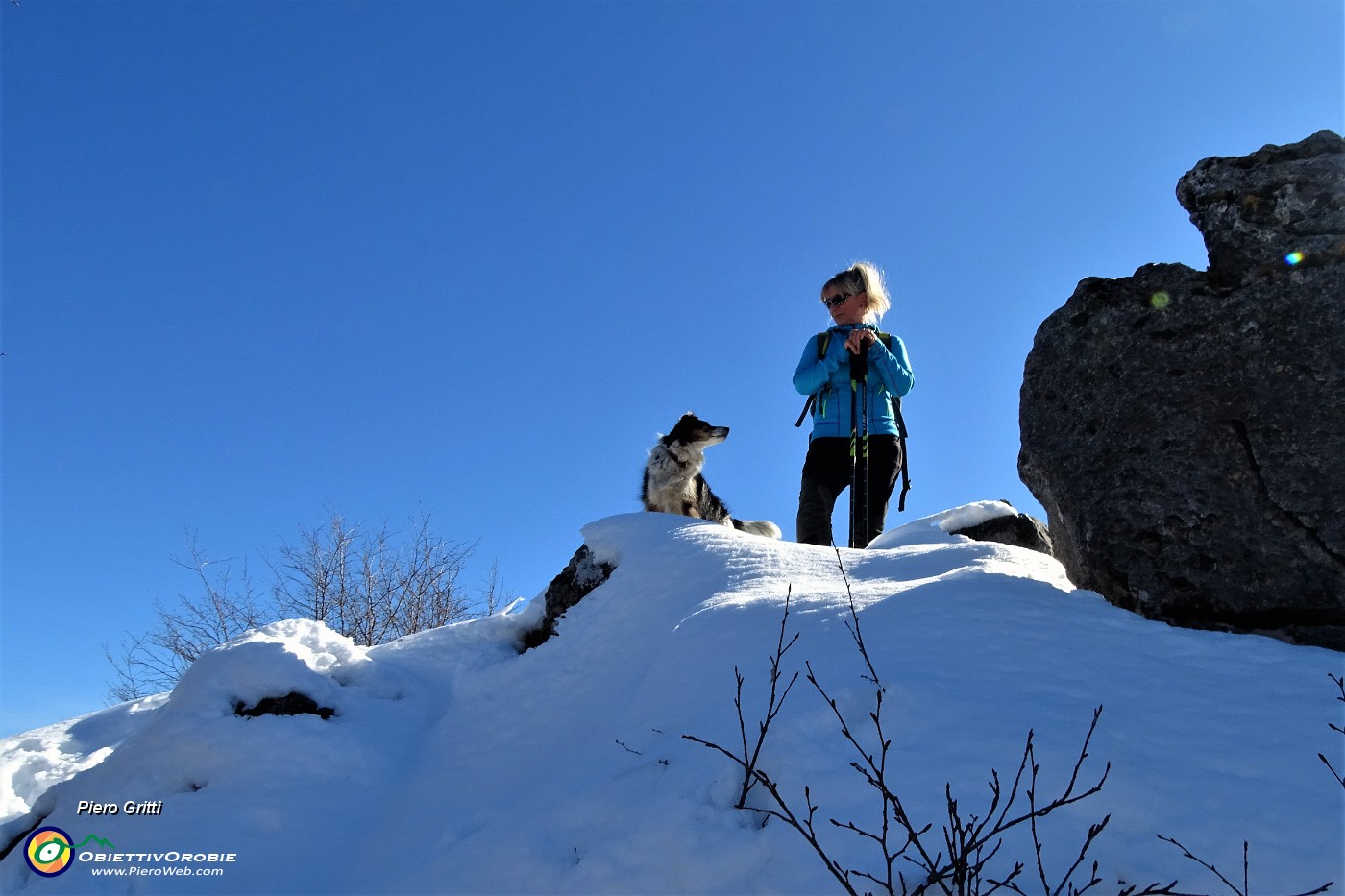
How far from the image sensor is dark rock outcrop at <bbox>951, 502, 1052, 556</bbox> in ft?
21.7

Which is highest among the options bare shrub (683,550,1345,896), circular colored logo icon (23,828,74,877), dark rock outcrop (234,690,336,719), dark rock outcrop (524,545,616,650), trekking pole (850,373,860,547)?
trekking pole (850,373,860,547)

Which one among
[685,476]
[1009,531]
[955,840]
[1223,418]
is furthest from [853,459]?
[955,840]

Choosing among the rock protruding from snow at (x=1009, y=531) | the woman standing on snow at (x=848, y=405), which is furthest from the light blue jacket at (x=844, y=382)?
the rock protruding from snow at (x=1009, y=531)

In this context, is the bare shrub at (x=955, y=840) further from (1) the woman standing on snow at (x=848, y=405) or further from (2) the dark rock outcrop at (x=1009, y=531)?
(2) the dark rock outcrop at (x=1009, y=531)

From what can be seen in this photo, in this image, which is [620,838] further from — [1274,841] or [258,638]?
[258,638]

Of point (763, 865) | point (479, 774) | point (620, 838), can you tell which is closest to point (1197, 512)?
point (763, 865)

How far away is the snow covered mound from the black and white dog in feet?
12.3

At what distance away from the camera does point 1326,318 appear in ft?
11.2

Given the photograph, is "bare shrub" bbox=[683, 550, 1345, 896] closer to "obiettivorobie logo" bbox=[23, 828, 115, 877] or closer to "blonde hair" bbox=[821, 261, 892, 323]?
"obiettivorobie logo" bbox=[23, 828, 115, 877]

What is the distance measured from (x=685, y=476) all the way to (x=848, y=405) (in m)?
3.01

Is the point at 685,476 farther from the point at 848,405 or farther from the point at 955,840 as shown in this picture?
the point at 955,840

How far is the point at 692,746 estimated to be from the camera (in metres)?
2.96

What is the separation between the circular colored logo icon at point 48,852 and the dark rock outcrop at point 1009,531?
5.69 m

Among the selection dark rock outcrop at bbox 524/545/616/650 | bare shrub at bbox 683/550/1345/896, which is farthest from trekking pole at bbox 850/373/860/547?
bare shrub at bbox 683/550/1345/896
